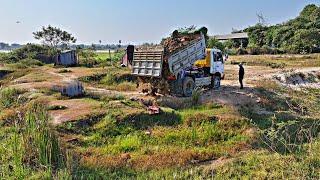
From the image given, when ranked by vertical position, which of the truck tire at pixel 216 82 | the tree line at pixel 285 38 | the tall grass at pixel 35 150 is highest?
the tree line at pixel 285 38

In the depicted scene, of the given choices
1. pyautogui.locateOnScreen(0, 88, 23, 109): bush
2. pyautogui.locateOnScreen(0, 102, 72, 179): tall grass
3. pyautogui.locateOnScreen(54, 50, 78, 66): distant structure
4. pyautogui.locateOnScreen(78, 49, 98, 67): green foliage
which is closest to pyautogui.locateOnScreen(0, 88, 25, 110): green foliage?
pyautogui.locateOnScreen(0, 88, 23, 109): bush

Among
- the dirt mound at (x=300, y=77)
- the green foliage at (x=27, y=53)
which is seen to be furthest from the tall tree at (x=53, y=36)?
the dirt mound at (x=300, y=77)

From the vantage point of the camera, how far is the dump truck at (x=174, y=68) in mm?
17781

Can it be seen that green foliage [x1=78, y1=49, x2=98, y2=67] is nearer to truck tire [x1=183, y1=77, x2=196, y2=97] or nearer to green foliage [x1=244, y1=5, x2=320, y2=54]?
truck tire [x1=183, y1=77, x2=196, y2=97]

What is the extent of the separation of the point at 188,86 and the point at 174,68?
1.64m

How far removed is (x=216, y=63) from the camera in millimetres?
21484

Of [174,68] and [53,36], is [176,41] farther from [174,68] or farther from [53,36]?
[53,36]

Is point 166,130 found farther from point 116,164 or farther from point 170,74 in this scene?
point 170,74

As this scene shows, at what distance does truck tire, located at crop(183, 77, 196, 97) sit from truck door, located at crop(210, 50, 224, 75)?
2087mm

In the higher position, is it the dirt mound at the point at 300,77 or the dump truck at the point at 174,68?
the dump truck at the point at 174,68

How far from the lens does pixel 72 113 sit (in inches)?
563

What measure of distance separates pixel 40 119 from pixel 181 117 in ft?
20.9

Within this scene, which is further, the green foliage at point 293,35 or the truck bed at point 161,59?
the green foliage at point 293,35

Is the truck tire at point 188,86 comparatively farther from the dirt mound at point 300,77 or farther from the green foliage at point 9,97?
the dirt mound at point 300,77
